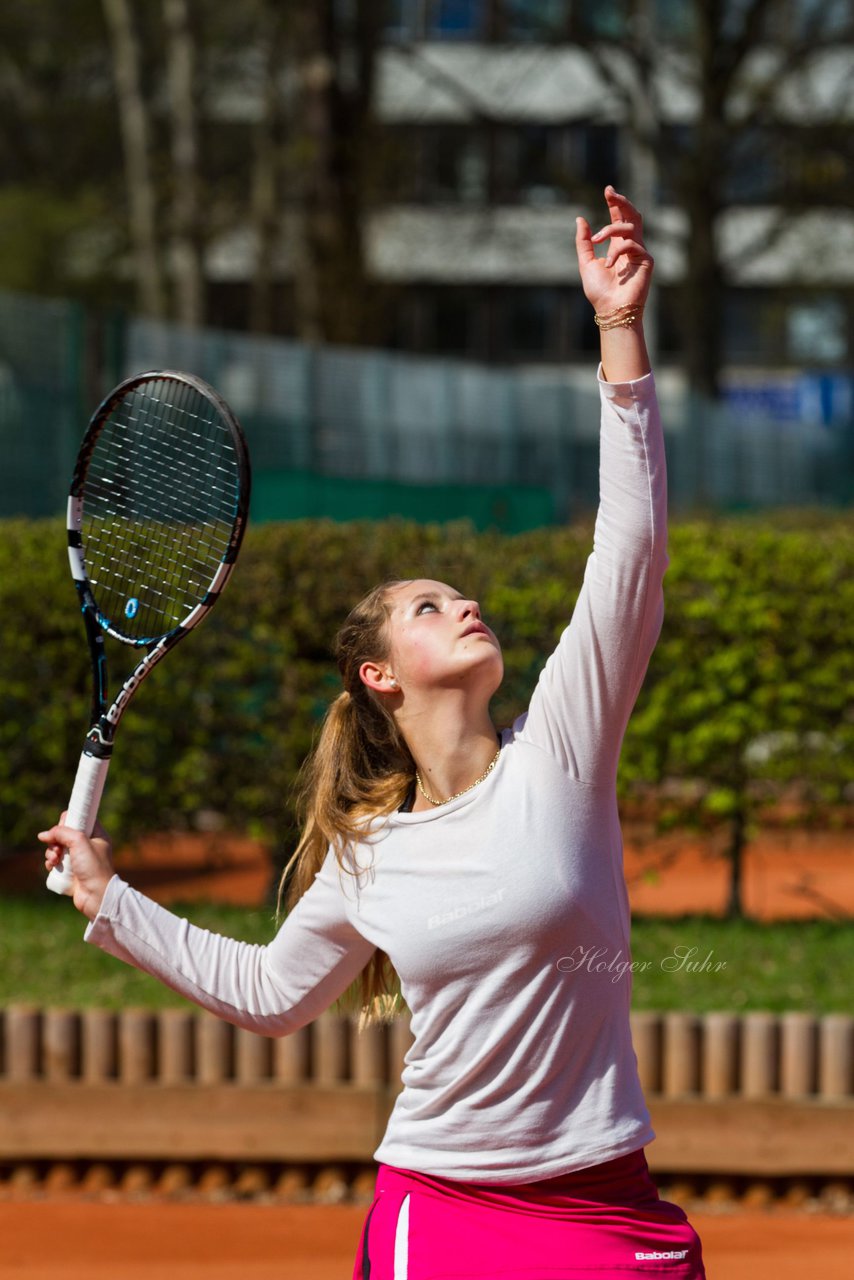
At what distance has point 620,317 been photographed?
8.36 feet

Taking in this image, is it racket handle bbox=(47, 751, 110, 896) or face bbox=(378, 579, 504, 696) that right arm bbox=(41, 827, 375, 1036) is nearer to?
racket handle bbox=(47, 751, 110, 896)

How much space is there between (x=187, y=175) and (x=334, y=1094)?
19421 millimetres

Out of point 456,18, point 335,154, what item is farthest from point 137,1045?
point 456,18

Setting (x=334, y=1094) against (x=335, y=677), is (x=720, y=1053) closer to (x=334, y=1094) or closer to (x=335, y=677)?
(x=334, y=1094)

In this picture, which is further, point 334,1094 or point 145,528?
point 334,1094

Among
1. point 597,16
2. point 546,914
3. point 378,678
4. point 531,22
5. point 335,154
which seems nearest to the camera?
point 546,914

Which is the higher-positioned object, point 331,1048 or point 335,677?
point 335,677

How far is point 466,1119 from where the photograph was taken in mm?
2566

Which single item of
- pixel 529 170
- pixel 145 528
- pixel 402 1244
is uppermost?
pixel 529 170

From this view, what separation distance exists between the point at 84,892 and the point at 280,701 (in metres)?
4.30

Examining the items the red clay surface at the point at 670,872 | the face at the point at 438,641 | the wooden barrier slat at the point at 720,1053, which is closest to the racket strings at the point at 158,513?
A: the face at the point at 438,641

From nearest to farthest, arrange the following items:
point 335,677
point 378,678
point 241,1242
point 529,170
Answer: point 378,678
point 241,1242
point 335,677
point 529,170

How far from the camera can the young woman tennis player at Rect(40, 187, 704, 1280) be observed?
2.52 m

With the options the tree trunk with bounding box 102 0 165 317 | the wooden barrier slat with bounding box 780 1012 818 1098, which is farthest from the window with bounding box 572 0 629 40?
the wooden barrier slat with bounding box 780 1012 818 1098
